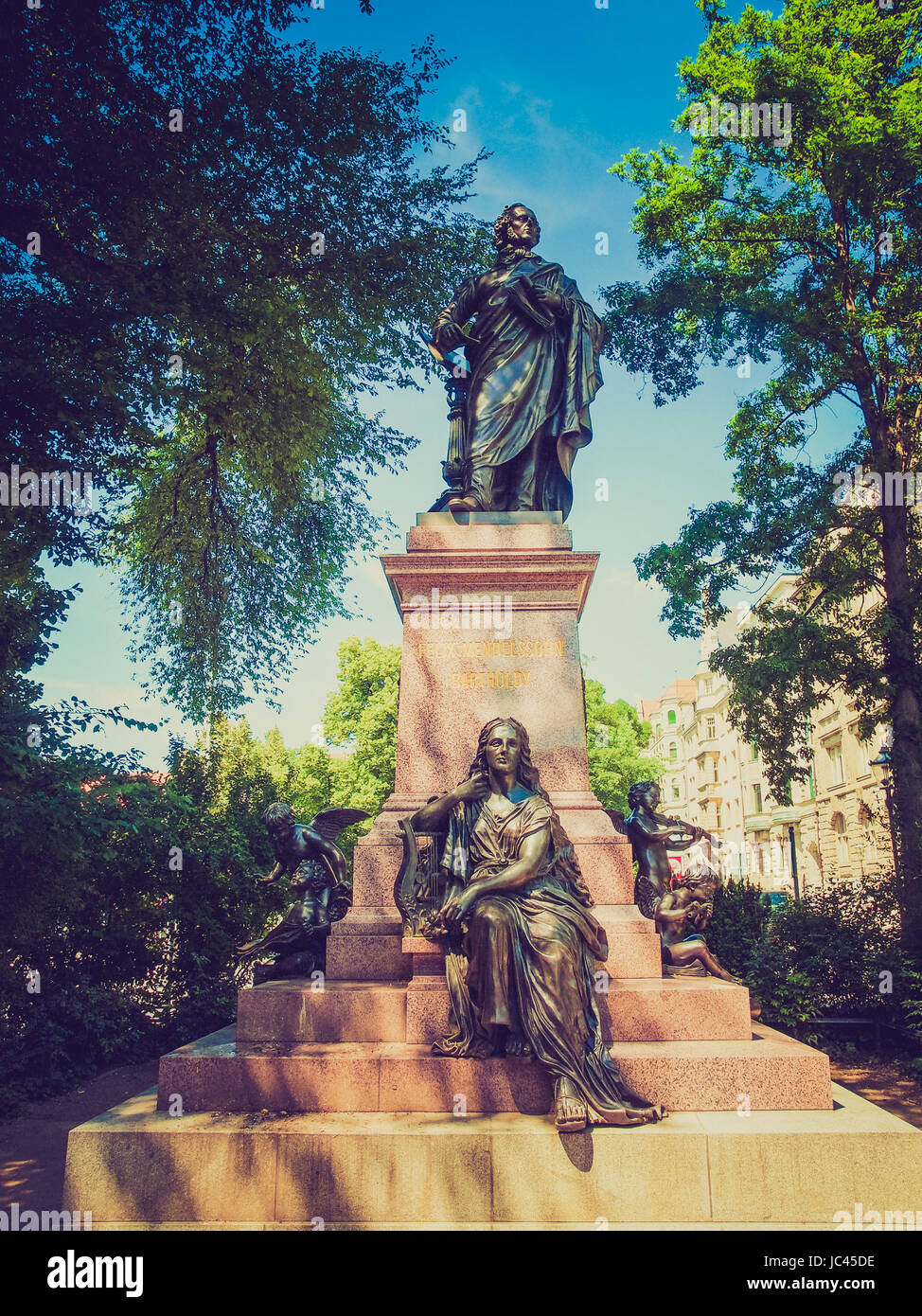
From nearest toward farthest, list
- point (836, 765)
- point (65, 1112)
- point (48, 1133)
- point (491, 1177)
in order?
point (491, 1177) → point (48, 1133) → point (65, 1112) → point (836, 765)

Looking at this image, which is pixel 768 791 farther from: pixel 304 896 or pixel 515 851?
pixel 515 851

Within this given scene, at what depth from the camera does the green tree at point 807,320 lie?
13.7 meters

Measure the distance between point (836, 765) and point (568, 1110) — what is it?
3759 cm

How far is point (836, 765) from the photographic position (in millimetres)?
38594

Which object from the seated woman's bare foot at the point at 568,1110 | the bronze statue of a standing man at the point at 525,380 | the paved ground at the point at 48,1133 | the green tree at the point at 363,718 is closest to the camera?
the seated woman's bare foot at the point at 568,1110

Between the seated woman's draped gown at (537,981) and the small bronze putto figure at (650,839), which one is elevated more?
the small bronze putto figure at (650,839)

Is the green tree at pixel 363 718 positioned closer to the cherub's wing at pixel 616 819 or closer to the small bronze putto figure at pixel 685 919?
the cherub's wing at pixel 616 819

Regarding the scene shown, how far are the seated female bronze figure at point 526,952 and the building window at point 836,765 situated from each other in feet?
116

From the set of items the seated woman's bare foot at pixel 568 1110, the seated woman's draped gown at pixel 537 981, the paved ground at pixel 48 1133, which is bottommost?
the paved ground at pixel 48 1133

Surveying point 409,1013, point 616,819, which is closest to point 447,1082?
point 409,1013

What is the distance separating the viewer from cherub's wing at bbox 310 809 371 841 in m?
7.11

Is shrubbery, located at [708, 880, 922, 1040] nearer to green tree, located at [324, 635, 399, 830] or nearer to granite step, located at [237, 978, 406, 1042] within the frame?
granite step, located at [237, 978, 406, 1042]

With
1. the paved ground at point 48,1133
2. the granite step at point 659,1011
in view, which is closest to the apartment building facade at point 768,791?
the granite step at point 659,1011
